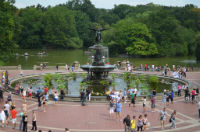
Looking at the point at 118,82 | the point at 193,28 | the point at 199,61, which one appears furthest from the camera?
the point at 193,28

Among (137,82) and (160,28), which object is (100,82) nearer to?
(137,82)

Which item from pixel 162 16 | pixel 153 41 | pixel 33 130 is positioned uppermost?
pixel 162 16

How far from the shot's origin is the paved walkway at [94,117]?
774 inches

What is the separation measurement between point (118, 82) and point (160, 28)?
54.8 m

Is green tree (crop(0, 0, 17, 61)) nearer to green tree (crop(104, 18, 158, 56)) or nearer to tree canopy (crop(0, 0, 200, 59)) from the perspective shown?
tree canopy (crop(0, 0, 200, 59))

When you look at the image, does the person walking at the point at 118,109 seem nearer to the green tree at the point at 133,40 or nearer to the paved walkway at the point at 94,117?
the paved walkway at the point at 94,117

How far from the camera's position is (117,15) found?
5650 inches

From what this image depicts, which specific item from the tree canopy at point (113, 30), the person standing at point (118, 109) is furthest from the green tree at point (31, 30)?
the person standing at point (118, 109)

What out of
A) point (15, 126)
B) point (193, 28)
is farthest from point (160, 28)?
point (15, 126)

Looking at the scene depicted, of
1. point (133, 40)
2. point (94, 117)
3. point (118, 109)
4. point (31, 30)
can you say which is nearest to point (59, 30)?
point (31, 30)

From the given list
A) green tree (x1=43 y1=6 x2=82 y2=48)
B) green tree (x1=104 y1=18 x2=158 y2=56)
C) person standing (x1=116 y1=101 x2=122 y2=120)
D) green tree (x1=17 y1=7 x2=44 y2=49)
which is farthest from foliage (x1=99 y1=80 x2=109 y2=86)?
green tree (x1=17 y1=7 x2=44 y2=49)

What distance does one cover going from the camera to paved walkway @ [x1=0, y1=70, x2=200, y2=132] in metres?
19.7

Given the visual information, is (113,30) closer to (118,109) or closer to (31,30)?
(31,30)

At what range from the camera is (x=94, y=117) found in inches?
874
